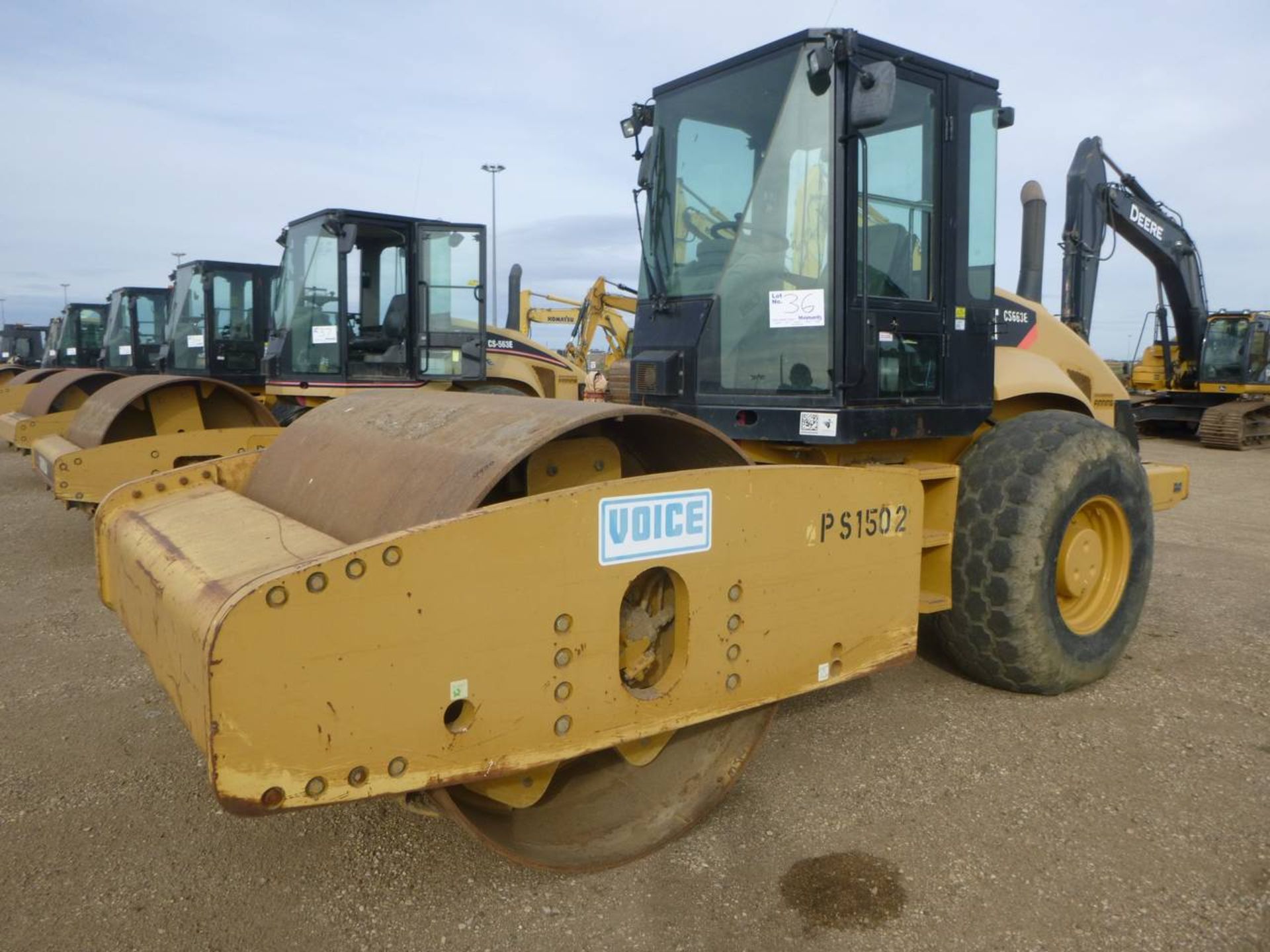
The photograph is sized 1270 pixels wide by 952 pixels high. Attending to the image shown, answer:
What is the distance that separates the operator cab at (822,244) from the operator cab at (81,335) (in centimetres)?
1671

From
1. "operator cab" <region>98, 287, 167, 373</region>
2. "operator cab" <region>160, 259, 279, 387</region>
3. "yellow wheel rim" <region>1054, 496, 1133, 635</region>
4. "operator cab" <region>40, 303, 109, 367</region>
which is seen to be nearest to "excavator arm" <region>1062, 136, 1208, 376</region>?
"yellow wheel rim" <region>1054, 496, 1133, 635</region>

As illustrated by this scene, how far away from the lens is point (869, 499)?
2881mm

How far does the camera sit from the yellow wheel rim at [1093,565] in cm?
401

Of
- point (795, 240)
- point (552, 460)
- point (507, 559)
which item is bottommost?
point (507, 559)

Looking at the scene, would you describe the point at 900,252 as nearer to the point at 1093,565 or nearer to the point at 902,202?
the point at 902,202

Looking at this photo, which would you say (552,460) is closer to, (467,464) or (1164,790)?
(467,464)

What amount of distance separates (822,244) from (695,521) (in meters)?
1.61

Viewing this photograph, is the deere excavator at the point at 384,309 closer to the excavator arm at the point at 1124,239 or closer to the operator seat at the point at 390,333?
the operator seat at the point at 390,333

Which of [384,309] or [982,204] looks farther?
[384,309]

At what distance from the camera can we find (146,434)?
7184 millimetres

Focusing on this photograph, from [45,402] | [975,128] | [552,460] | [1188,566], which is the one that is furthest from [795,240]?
[45,402]

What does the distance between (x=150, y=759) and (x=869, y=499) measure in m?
2.64

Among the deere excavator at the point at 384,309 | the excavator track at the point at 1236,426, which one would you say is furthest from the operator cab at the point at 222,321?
the excavator track at the point at 1236,426

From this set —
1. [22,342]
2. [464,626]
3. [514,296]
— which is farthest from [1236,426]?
[22,342]
